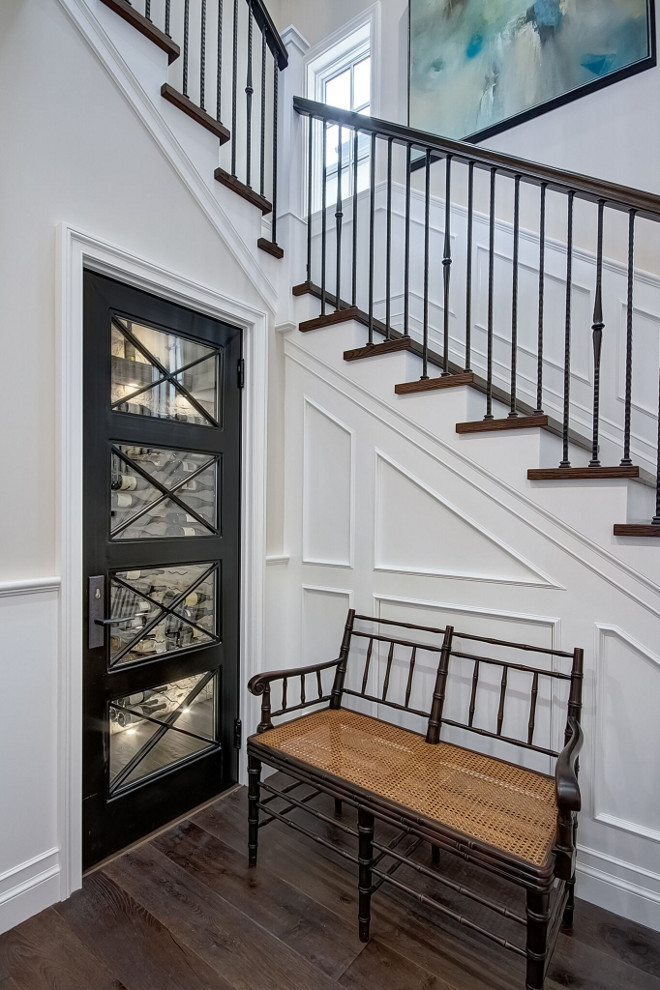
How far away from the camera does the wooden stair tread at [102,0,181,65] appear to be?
1.80 meters

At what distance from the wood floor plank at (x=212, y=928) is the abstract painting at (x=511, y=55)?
3562mm

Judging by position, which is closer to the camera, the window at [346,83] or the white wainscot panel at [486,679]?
the white wainscot panel at [486,679]

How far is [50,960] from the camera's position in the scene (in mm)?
1463

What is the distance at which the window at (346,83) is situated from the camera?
3148 millimetres

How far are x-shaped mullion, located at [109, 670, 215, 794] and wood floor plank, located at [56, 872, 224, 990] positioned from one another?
300 mm

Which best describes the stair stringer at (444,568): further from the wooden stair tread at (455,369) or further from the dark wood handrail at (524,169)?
the dark wood handrail at (524,169)

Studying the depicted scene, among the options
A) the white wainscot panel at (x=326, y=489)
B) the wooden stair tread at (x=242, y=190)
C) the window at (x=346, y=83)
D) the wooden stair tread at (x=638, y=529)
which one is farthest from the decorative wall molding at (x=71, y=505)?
the window at (x=346, y=83)

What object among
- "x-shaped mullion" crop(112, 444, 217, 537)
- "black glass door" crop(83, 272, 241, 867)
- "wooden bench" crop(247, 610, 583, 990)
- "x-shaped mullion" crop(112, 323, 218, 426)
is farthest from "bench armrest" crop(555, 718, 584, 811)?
"x-shaped mullion" crop(112, 323, 218, 426)

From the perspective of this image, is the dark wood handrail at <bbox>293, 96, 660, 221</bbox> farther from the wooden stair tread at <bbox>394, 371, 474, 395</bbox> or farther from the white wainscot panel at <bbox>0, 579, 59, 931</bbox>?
the white wainscot panel at <bbox>0, 579, 59, 931</bbox>

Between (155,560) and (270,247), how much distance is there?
1.53 meters

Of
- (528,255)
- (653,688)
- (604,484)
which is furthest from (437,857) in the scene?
(528,255)

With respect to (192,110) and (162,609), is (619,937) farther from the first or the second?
(192,110)

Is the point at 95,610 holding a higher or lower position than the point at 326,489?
lower

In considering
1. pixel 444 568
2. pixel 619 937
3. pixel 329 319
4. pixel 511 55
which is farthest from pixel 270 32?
pixel 619 937
